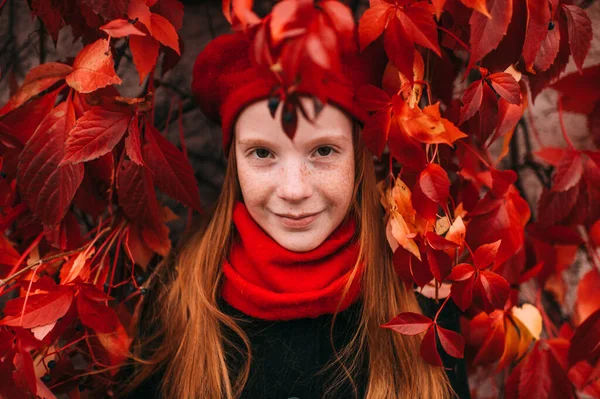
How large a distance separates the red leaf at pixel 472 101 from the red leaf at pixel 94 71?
1.79 feet

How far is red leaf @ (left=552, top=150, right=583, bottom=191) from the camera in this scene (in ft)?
3.72

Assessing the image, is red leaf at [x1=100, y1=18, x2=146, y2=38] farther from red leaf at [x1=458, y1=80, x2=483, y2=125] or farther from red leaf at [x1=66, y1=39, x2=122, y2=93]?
red leaf at [x1=458, y1=80, x2=483, y2=125]

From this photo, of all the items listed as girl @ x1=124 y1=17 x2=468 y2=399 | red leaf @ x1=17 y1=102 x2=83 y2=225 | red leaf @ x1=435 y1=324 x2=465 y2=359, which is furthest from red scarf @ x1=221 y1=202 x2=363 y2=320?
red leaf @ x1=17 y1=102 x2=83 y2=225

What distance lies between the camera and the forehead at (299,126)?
1.09 m

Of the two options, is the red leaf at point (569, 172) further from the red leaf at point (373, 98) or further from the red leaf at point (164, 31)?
the red leaf at point (164, 31)

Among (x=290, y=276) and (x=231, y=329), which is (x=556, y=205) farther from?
(x=231, y=329)

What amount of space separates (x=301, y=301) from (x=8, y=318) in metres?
0.49

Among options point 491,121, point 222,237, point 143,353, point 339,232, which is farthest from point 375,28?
point 143,353

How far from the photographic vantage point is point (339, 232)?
121cm

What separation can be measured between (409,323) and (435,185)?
0.23 meters

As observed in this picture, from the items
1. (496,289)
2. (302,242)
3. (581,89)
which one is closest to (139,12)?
(302,242)

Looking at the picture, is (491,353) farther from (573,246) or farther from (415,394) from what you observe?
(573,246)

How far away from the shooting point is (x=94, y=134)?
101 cm

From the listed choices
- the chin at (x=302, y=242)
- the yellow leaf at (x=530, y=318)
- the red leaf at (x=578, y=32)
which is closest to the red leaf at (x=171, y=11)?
the chin at (x=302, y=242)
